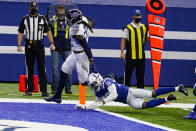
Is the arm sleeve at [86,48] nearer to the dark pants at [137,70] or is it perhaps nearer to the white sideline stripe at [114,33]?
the dark pants at [137,70]

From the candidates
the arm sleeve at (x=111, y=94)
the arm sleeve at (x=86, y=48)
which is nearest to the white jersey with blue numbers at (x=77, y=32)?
the arm sleeve at (x=86, y=48)

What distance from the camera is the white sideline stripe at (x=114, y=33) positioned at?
15836 millimetres

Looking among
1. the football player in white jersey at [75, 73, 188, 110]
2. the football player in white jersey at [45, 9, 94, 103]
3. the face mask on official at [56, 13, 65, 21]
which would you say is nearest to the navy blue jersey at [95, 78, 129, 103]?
the football player in white jersey at [75, 73, 188, 110]

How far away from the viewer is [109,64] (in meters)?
16.2

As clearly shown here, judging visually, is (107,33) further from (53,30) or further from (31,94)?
(31,94)

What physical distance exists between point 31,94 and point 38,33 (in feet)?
4.34

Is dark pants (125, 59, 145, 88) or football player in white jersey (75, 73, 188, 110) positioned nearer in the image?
football player in white jersey (75, 73, 188, 110)

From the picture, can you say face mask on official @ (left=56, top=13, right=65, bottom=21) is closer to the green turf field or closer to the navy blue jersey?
the green turf field

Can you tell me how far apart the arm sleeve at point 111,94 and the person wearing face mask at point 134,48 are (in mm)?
2325

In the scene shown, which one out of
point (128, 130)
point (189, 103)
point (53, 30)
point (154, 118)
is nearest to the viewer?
point (128, 130)

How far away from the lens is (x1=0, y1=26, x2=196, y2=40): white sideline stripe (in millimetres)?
15836

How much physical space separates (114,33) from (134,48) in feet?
15.1

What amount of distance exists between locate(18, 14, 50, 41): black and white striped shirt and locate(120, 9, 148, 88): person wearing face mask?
183 cm

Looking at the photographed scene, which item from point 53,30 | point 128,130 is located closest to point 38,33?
point 53,30
